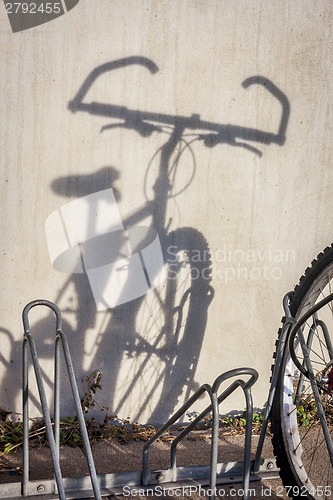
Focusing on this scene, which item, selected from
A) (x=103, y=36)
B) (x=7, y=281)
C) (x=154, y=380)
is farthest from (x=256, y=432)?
(x=103, y=36)

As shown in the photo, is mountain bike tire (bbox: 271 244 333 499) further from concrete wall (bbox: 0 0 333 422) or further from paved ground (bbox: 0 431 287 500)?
concrete wall (bbox: 0 0 333 422)

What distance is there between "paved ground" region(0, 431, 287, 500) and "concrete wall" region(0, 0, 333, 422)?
1.05 feet

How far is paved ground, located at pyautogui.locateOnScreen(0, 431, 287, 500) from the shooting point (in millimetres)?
3494

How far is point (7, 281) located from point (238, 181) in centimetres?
185

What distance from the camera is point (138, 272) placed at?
13.8ft

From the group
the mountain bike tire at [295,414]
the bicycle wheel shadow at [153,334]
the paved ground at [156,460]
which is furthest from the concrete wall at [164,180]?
the mountain bike tire at [295,414]

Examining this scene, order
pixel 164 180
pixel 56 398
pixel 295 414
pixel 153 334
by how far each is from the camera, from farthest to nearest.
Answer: pixel 153 334 → pixel 164 180 → pixel 295 414 → pixel 56 398

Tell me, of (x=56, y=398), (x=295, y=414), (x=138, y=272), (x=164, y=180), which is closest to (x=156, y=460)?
(x=295, y=414)

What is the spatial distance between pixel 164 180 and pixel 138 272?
71 centimetres

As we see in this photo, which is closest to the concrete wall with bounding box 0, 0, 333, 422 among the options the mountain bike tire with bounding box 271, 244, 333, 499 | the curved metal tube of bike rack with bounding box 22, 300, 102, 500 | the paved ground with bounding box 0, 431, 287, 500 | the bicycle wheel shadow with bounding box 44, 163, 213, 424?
the bicycle wheel shadow with bounding box 44, 163, 213, 424

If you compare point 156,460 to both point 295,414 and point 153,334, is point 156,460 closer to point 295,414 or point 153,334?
point 153,334

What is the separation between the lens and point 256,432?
4.36 meters

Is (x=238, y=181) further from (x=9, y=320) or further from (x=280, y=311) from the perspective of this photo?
(x=9, y=320)

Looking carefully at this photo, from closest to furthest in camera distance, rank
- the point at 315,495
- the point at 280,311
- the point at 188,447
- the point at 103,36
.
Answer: the point at 315,495, the point at 103,36, the point at 188,447, the point at 280,311
